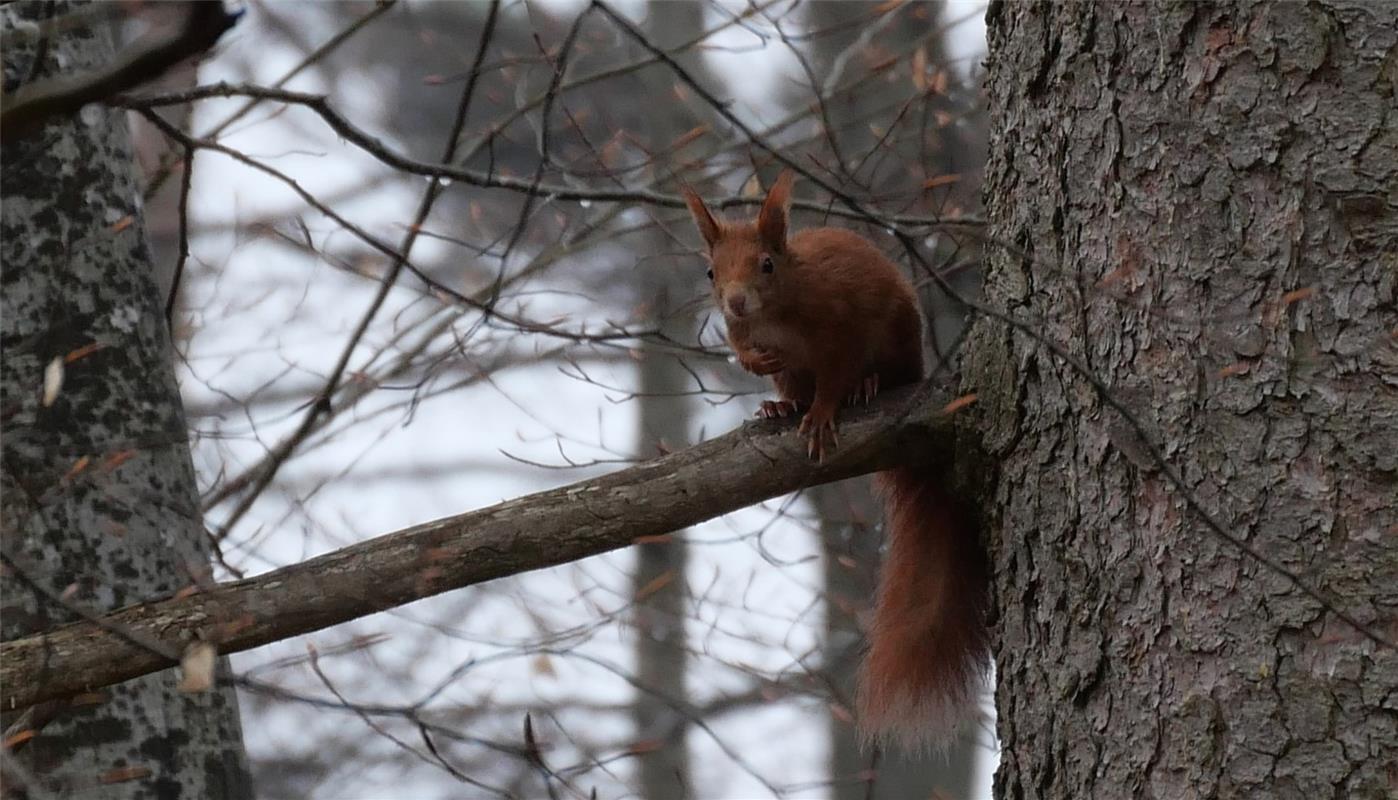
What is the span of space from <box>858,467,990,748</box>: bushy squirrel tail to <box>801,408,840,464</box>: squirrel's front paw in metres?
0.19

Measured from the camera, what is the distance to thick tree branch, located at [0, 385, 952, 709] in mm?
2215

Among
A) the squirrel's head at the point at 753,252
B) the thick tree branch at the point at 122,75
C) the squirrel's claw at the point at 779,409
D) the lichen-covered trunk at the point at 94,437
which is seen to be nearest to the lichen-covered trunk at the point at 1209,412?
the squirrel's claw at the point at 779,409

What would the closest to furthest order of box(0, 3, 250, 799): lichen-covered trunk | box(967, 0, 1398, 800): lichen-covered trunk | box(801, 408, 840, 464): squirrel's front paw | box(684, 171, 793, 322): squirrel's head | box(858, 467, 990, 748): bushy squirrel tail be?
1. box(967, 0, 1398, 800): lichen-covered trunk
2. box(801, 408, 840, 464): squirrel's front paw
3. box(858, 467, 990, 748): bushy squirrel tail
4. box(0, 3, 250, 799): lichen-covered trunk
5. box(684, 171, 793, 322): squirrel's head

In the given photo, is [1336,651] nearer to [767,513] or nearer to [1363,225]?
[1363,225]

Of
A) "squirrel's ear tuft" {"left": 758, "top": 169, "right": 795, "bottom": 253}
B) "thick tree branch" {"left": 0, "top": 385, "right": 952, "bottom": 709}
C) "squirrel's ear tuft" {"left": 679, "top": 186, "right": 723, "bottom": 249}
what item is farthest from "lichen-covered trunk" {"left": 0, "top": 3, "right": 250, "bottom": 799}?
"squirrel's ear tuft" {"left": 758, "top": 169, "right": 795, "bottom": 253}

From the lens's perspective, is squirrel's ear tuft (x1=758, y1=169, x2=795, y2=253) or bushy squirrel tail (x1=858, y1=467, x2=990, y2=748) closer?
bushy squirrel tail (x1=858, y1=467, x2=990, y2=748)

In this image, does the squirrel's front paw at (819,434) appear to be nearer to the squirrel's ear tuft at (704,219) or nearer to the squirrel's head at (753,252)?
the squirrel's head at (753,252)

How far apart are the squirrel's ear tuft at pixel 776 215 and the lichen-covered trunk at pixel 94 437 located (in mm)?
1217

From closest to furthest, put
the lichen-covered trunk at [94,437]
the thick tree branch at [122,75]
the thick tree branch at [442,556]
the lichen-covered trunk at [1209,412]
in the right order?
the thick tree branch at [122,75]
the lichen-covered trunk at [1209,412]
the thick tree branch at [442,556]
the lichen-covered trunk at [94,437]

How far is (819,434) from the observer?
2.49 m

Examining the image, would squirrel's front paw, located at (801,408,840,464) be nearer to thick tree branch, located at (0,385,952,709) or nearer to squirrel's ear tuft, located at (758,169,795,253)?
thick tree branch, located at (0,385,952,709)

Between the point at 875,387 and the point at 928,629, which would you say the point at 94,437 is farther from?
the point at 928,629

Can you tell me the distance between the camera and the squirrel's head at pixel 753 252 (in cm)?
293

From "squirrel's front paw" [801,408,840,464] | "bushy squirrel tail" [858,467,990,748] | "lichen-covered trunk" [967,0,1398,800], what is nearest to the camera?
"lichen-covered trunk" [967,0,1398,800]
